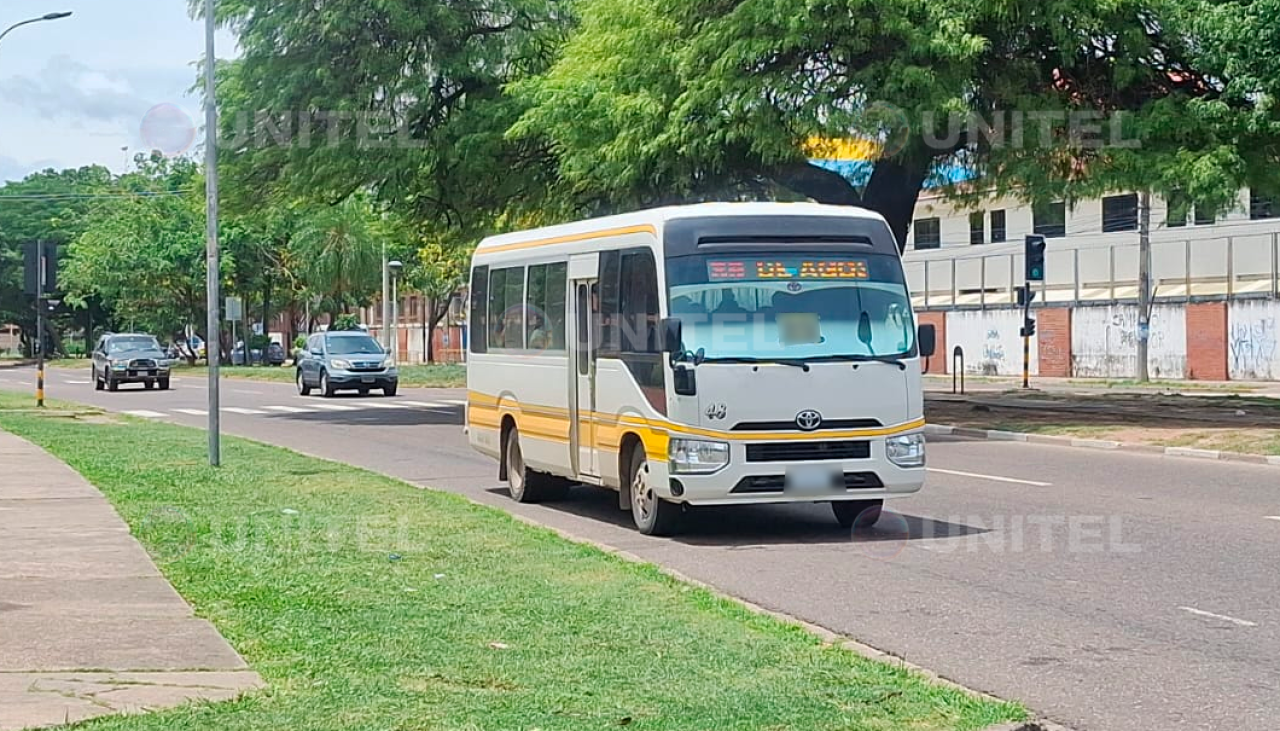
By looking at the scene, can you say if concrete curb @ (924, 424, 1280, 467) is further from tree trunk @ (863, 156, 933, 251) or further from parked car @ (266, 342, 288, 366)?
parked car @ (266, 342, 288, 366)

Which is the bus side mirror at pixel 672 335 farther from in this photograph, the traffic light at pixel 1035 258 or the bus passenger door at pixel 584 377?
the traffic light at pixel 1035 258

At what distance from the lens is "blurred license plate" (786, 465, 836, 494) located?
1269cm

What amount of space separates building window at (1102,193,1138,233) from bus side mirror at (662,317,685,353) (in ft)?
148

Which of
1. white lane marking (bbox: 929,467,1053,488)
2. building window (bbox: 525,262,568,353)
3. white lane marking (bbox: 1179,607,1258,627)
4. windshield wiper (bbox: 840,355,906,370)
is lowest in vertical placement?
white lane marking (bbox: 929,467,1053,488)

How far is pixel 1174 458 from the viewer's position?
68.4ft

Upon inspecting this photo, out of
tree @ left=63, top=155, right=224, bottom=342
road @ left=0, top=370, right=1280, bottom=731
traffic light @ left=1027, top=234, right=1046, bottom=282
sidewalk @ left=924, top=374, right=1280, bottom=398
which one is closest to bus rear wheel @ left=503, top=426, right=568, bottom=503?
road @ left=0, top=370, right=1280, bottom=731

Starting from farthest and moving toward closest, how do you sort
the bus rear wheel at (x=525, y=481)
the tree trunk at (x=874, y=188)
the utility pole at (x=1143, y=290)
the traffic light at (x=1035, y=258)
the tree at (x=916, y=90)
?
the utility pole at (x=1143, y=290), the traffic light at (x=1035, y=258), the tree trunk at (x=874, y=188), the tree at (x=916, y=90), the bus rear wheel at (x=525, y=481)

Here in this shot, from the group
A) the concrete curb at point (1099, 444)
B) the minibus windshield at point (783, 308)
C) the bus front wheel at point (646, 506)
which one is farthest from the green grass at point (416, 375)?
the minibus windshield at point (783, 308)

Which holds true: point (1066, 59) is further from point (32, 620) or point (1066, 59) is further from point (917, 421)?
point (32, 620)

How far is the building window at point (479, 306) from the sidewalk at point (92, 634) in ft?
15.9

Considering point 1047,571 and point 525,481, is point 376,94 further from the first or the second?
point 1047,571

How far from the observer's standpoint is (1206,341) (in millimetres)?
49094

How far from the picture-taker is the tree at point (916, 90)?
2422cm

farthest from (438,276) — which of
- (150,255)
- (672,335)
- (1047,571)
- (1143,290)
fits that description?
(1047,571)
